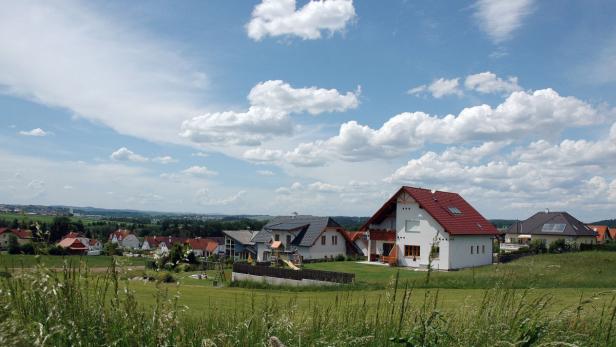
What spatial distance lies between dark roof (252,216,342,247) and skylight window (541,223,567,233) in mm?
29770

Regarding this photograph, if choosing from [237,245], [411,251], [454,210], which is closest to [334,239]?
[411,251]

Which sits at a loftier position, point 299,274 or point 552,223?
point 552,223

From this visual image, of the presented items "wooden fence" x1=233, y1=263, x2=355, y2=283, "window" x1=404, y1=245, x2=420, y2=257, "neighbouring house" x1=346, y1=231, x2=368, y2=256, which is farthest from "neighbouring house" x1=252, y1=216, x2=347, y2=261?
"wooden fence" x1=233, y1=263, x2=355, y2=283

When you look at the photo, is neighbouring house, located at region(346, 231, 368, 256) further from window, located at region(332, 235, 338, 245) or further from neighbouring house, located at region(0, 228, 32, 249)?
neighbouring house, located at region(0, 228, 32, 249)

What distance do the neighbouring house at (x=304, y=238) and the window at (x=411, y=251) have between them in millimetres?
10773

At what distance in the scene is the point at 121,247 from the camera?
3.63 m

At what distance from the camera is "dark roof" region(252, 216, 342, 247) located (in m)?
45.2

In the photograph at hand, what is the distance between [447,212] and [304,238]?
1446cm

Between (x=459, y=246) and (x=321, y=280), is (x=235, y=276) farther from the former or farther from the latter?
(x=459, y=246)

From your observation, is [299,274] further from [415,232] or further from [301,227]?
[301,227]

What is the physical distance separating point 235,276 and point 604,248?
34155 mm

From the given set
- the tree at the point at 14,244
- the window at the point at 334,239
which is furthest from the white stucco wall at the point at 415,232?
the tree at the point at 14,244

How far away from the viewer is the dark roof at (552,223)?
59062 mm

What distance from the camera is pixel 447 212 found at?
118ft
